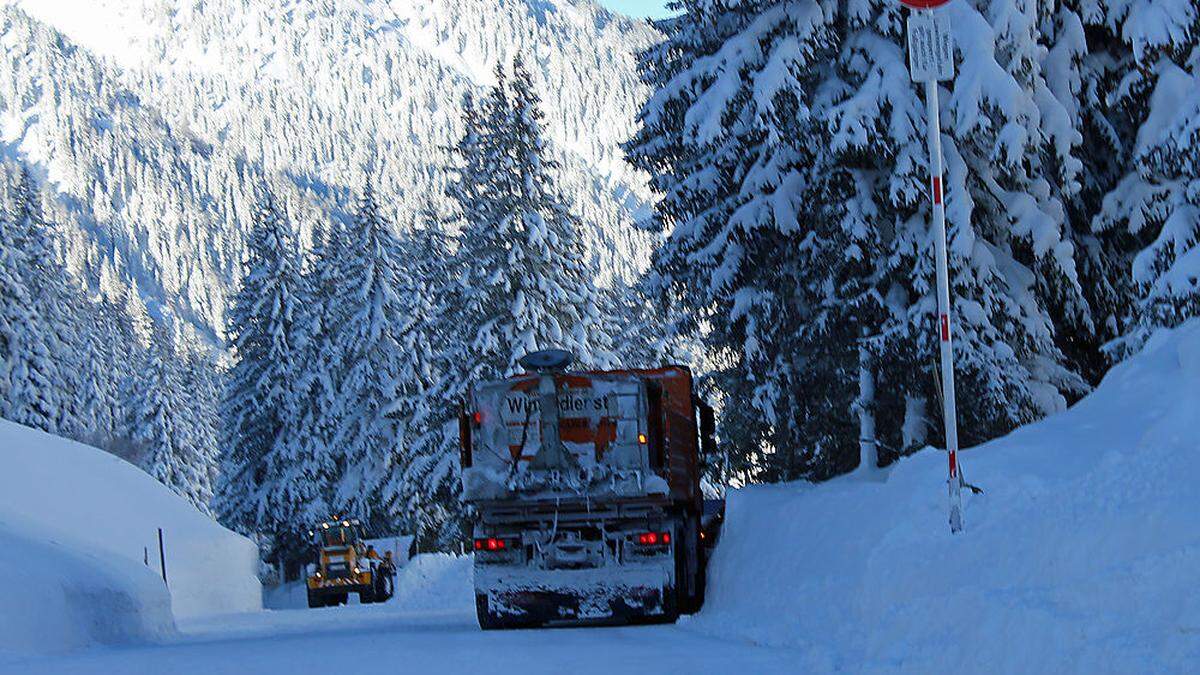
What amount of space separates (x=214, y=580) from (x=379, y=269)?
1309cm

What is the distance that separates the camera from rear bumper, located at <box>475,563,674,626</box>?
52.1 feet

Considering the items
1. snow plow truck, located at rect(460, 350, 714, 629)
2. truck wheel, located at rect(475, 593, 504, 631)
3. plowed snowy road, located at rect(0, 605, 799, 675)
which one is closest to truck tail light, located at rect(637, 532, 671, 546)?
snow plow truck, located at rect(460, 350, 714, 629)

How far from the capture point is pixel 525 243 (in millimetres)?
37625

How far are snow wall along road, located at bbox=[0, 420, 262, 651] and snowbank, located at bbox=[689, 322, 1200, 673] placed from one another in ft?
22.9

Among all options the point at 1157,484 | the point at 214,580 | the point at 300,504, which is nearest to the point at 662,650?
the point at 1157,484

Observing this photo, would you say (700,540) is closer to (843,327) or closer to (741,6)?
(843,327)

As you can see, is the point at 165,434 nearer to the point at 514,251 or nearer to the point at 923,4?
the point at 514,251

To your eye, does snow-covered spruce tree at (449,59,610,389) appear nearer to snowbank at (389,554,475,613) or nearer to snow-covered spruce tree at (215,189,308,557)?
snowbank at (389,554,475,613)

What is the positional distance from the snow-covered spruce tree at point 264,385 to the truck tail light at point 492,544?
41.0 m

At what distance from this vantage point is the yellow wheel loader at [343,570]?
134 ft

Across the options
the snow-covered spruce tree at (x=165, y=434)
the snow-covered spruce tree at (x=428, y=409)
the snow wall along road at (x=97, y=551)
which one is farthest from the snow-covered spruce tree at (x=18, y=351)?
the snow-covered spruce tree at (x=165, y=434)

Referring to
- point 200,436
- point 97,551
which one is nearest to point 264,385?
point 200,436

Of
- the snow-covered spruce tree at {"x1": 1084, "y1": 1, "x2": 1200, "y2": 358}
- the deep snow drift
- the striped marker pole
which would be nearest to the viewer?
the striped marker pole

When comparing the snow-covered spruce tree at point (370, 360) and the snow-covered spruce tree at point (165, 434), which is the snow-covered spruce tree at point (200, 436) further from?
the snow-covered spruce tree at point (370, 360)
